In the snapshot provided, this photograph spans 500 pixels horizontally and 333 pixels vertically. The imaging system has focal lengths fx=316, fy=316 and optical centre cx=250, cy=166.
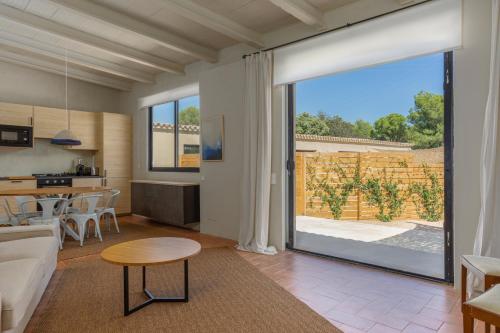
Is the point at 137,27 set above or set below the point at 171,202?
above

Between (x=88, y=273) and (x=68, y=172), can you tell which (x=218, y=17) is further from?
(x=68, y=172)

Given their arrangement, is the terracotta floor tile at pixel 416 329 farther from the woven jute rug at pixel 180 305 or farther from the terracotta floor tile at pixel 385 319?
the woven jute rug at pixel 180 305

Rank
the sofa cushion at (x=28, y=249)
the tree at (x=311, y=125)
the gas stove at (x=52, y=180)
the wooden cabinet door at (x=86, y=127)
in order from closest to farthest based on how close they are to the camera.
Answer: the sofa cushion at (x=28, y=249)
the tree at (x=311, y=125)
the gas stove at (x=52, y=180)
the wooden cabinet door at (x=86, y=127)

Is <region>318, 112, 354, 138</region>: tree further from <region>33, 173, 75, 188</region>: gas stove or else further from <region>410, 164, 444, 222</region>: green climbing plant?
<region>33, 173, 75, 188</region>: gas stove

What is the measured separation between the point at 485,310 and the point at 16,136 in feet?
22.7

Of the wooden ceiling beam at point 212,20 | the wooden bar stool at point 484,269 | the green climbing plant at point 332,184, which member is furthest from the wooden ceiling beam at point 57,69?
the wooden bar stool at point 484,269

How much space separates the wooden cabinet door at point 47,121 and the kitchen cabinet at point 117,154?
2.40ft

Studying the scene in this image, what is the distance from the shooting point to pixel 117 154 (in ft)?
22.9

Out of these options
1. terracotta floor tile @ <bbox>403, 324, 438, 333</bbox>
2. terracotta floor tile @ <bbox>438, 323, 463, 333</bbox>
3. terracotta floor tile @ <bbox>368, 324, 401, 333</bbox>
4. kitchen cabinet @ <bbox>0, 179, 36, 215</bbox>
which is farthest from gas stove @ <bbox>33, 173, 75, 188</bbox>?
terracotta floor tile @ <bbox>438, 323, 463, 333</bbox>

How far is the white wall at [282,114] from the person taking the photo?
2742mm

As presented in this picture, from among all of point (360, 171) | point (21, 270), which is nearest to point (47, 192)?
point (21, 270)

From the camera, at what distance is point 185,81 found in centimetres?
583

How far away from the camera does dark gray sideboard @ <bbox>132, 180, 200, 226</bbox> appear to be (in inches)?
209

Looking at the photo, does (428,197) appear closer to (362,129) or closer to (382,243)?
(382,243)
